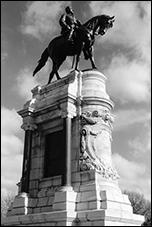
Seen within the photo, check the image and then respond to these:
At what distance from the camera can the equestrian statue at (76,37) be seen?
1738cm

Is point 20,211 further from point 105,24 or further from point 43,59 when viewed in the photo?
point 105,24

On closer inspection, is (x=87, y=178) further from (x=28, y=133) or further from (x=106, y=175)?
(x=28, y=133)

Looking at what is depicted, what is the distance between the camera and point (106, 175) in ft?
46.5

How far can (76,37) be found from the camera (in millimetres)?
17750

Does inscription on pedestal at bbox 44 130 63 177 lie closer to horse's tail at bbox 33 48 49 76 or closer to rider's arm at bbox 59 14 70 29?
horse's tail at bbox 33 48 49 76

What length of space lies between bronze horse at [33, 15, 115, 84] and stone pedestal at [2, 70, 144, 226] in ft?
5.34

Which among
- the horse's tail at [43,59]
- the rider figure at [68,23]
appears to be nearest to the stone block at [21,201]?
the horse's tail at [43,59]

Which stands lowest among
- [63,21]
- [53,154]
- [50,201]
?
[50,201]

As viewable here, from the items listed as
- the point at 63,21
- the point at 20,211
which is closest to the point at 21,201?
the point at 20,211

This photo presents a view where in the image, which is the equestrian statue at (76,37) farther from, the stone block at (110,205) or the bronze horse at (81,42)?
the stone block at (110,205)

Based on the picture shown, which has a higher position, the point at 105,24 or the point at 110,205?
the point at 105,24

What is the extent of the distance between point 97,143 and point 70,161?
1572mm

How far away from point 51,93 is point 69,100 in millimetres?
2079

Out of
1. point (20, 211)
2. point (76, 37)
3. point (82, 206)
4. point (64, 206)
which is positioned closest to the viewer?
point (64, 206)
